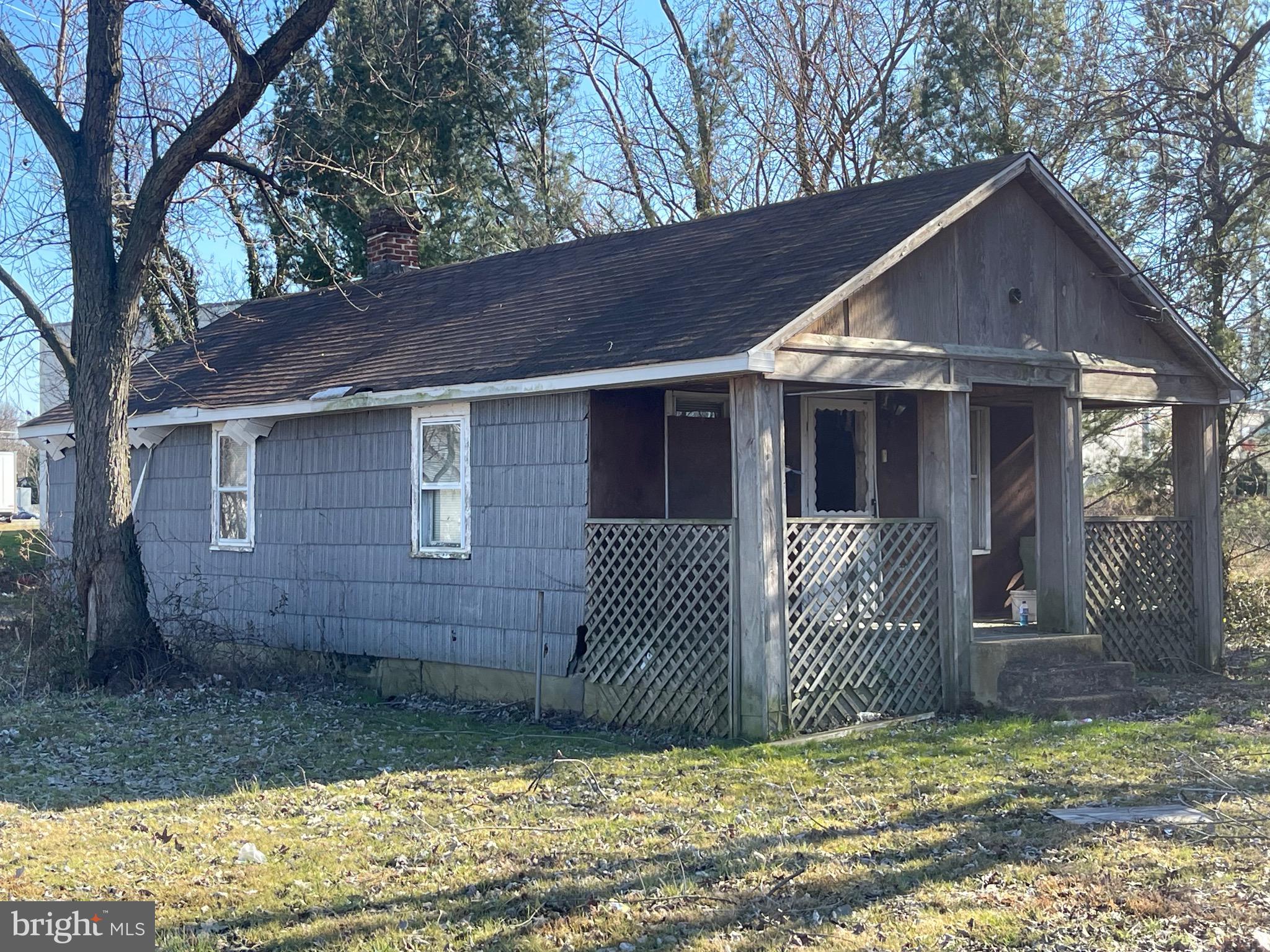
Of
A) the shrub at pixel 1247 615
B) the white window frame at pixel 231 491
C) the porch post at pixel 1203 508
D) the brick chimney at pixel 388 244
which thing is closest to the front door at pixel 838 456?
the porch post at pixel 1203 508

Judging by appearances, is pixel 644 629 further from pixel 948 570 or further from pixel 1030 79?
pixel 1030 79

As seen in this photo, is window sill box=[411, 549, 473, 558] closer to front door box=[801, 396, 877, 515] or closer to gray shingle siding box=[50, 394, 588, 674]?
gray shingle siding box=[50, 394, 588, 674]

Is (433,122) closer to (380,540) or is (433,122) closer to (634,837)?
(380,540)

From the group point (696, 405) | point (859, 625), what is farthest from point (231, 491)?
point (859, 625)

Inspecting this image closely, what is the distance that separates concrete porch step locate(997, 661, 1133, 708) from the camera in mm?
11391

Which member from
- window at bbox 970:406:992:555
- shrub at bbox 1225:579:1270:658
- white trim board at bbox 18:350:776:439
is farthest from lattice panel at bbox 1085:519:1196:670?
white trim board at bbox 18:350:776:439

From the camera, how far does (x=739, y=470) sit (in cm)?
1026


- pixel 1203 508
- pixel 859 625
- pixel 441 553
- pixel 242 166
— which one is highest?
pixel 242 166

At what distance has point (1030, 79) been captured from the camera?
21141mm

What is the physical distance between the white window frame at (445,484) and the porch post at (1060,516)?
5543 mm

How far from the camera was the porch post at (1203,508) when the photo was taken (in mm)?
14109

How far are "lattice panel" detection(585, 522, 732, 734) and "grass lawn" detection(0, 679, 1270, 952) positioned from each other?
1.92 feet

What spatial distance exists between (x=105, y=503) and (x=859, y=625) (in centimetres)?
785
